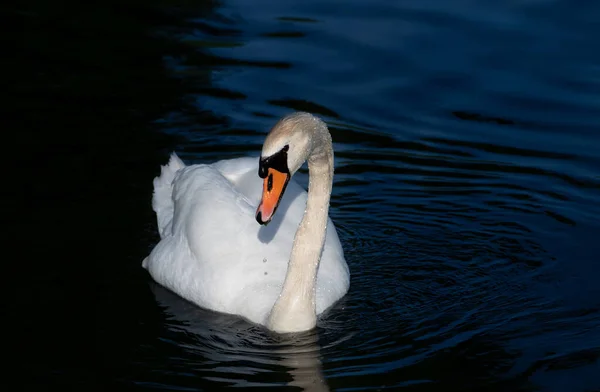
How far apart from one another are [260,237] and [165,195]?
1783 mm

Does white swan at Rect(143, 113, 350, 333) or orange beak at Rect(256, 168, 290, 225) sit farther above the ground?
orange beak at Rect(256, 168, 290, 225)

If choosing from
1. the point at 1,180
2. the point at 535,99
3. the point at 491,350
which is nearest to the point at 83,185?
the point at 1,180

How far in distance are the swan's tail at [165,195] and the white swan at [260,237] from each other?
0.02 m

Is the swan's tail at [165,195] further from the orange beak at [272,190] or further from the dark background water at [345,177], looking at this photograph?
the orange beak at [272,190]

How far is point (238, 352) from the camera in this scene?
899 cm

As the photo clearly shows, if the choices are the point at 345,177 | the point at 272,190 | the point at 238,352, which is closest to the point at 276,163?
the point at 272,190

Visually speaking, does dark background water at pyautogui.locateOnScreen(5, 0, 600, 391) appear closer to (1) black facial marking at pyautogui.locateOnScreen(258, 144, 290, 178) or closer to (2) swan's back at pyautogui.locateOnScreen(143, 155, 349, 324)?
(2) swan's back at pyautogui.locateOnScreen(143, 155, 349, 324)

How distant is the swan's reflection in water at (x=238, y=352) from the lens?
854 centimetres

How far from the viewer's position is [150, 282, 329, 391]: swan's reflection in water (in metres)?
8.54

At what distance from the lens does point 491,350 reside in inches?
356

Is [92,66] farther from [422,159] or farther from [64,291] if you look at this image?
[64,291]

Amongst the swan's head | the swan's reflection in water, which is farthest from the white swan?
the swan's reflection in water

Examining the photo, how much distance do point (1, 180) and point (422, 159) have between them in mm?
4495

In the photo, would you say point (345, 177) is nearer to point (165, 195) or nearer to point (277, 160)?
point (165, 195)
